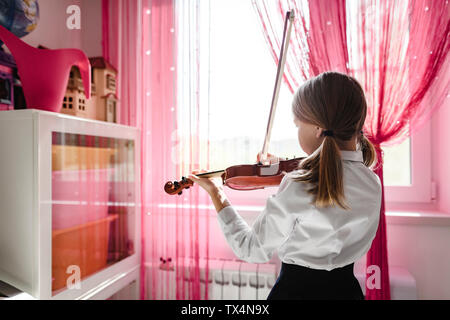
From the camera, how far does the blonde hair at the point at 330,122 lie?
→ 0.69 meters

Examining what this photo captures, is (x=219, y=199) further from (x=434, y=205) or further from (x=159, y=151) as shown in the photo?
(x=434, y=205)

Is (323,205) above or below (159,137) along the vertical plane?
A: below

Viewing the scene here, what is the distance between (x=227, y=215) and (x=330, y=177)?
0.30 meters

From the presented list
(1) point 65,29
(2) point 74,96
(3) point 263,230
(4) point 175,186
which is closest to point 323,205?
(3) point 263,230

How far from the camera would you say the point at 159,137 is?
58.6 inches

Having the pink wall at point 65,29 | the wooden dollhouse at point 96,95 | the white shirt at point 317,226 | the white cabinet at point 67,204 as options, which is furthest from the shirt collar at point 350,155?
the pink wall at point 65,29

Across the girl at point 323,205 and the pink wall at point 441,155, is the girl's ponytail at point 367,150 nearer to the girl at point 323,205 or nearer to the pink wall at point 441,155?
the girl at point 323,205

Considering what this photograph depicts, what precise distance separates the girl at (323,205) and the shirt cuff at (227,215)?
0.18ft

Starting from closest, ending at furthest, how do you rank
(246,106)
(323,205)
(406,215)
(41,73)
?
(323,205), (41,73), (406,215), (246,106)

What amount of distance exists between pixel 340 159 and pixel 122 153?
3.35ft

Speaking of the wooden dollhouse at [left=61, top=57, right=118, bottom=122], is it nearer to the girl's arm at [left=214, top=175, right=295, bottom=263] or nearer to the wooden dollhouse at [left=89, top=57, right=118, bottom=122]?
the wooden dollhouse at [left=89, top=57, right=118, bottom=122]

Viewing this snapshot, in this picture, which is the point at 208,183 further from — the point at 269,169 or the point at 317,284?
the point at 317,284
